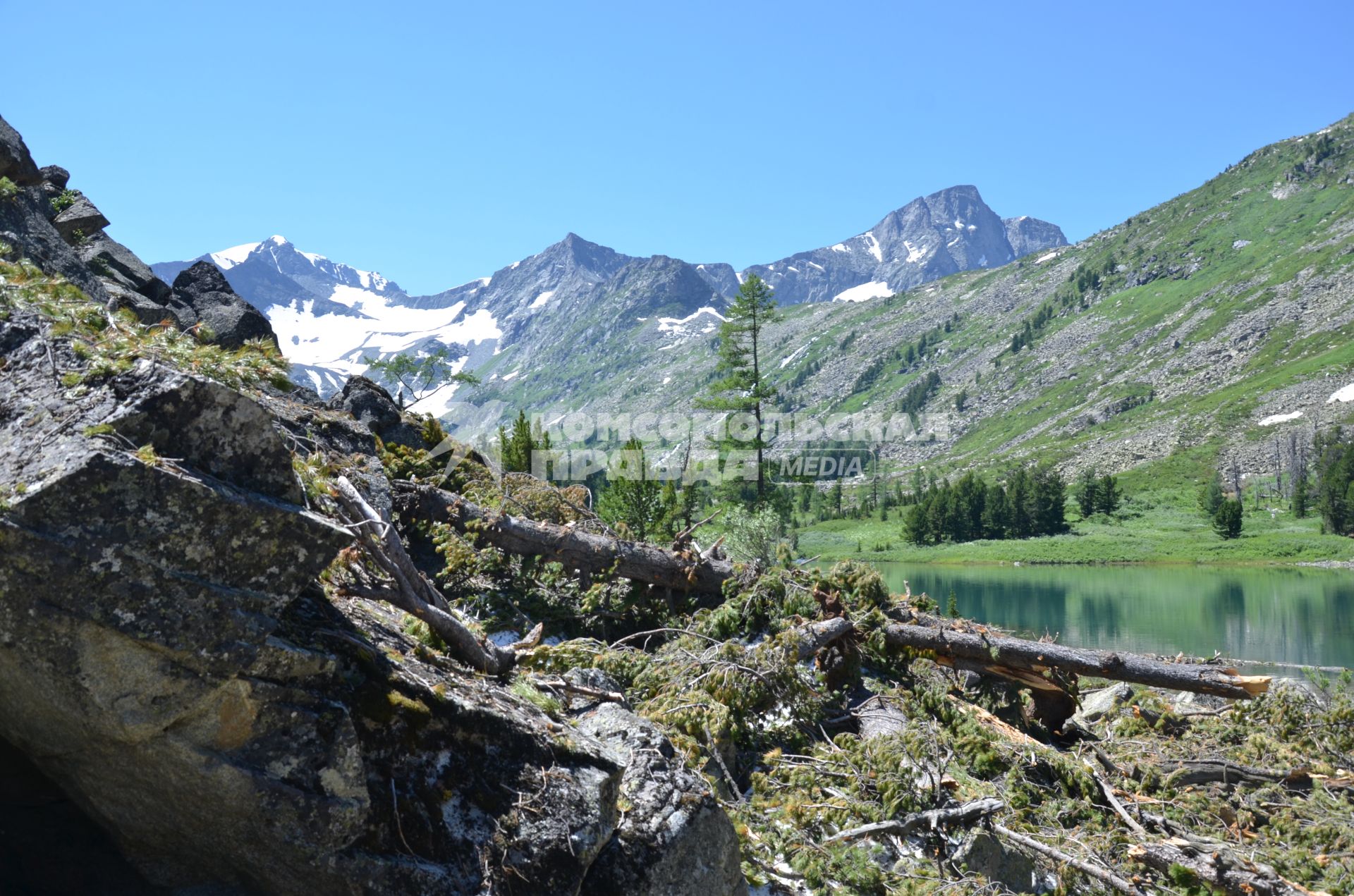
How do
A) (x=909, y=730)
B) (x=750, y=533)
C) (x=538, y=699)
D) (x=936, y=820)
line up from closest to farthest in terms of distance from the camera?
(x=538, y=699), (x=936, y=820), (x=909, y=730), (x=750, y=533)

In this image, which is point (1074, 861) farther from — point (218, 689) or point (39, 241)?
point (39, 241)

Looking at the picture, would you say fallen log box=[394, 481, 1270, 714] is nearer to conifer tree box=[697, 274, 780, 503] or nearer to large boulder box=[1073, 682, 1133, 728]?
large boulder box=[1073, 682, 1133, 728]

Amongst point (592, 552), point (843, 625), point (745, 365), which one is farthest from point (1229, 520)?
point (592, 552)

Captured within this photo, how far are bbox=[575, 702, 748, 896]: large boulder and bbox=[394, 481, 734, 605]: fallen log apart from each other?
629 centimetres

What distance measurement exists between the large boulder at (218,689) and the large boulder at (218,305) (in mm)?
14699

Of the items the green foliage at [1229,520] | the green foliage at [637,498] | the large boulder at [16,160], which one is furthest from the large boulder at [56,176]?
the green foliage at [1229,520]

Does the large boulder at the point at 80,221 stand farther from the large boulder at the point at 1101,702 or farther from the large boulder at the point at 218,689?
the large boulder at the point at 1101,702

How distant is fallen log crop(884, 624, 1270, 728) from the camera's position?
404 inches

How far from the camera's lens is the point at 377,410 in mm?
14930

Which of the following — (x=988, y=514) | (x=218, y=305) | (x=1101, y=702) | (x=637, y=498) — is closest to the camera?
(x=1101, y=702)

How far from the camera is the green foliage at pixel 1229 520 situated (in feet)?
388

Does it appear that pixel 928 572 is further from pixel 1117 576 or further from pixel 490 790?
pixel 490 790

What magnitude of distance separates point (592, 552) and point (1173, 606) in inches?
2622

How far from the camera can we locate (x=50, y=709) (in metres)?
3.57
